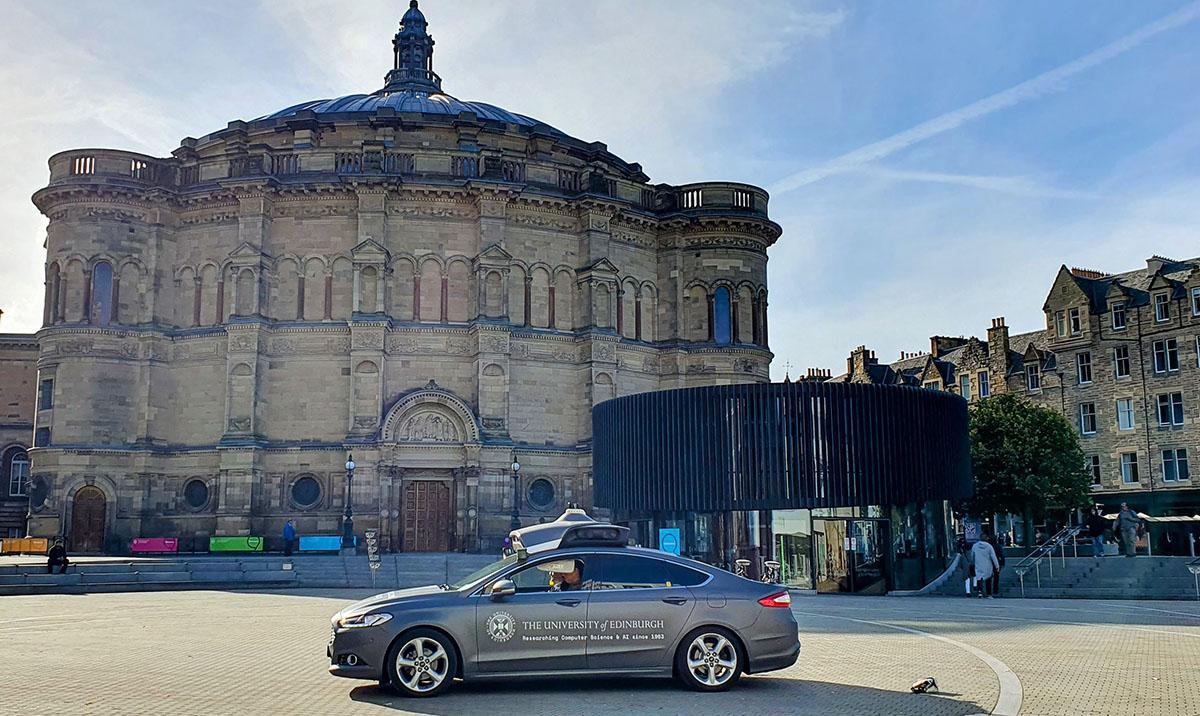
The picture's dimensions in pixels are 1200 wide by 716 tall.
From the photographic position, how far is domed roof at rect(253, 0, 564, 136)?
50.0m

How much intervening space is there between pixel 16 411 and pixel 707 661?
Answer: 6080cm

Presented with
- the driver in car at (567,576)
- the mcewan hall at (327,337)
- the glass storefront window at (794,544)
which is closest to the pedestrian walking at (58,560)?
the mcewan hall at (327,337)

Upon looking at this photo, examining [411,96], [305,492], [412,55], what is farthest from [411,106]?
[305,492]

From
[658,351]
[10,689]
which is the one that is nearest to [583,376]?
[658,351]

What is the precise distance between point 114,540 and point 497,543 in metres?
14.2

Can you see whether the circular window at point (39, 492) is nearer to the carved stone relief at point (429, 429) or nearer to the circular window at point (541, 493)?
the carved stone relief at point (429, 429)

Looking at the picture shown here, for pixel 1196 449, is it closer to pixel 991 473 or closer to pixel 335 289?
pixel 991 473

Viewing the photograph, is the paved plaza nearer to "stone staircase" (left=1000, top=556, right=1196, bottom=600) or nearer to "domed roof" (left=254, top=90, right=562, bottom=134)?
"stone staircase" (left=1000, top=556, right=1196, bottom=600)

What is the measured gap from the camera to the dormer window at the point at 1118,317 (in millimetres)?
54625

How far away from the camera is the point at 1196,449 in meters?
51.1

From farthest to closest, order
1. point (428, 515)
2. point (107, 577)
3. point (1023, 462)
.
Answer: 1. point (1023, 462)
2. point (428, 515)
3. point (107, 577)

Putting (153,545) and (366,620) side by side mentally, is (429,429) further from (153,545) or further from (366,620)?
(366,620)

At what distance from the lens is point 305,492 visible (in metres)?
41.3

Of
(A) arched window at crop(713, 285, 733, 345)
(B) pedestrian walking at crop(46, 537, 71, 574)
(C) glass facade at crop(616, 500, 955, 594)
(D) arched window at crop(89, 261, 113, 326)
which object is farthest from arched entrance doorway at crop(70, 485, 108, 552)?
(A) arched window at crop(713, 285, 733, 345)
